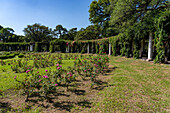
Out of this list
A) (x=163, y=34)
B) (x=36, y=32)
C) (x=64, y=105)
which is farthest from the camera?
(x=36, y=32)

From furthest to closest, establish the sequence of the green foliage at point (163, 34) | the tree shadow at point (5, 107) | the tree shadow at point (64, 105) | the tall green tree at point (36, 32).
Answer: the tall green tree at point (36, 32), the green foliage at point (163, 34), the tree shadow at point (64, 105), the tree shadow at point (5, 107)

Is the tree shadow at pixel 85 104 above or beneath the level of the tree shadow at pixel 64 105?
above

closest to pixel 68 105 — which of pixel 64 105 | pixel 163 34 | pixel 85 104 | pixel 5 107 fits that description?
pixel 64 105

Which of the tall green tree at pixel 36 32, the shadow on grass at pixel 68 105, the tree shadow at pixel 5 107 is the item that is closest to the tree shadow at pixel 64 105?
the shadow on grass at pixel 68 105

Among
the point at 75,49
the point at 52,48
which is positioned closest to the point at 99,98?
the point at 75,49

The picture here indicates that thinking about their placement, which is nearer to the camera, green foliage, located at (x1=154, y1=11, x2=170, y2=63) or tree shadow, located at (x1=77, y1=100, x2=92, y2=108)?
tree shadow, located at (x1=77, y1=100, x2=92, y2=108)

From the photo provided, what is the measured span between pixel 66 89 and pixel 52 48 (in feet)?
73.0

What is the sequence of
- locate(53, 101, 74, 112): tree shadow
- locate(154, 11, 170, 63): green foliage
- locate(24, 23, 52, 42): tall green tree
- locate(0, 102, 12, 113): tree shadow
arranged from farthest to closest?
locate(24, 23, 52, 42): tall green tree → locate(154, 11, 170, 63): green foliage → locate(53, 101, 74, 112): tree shadow → locate(0, 102, 12, 113): tree shadow

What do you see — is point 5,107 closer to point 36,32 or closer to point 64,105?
point 64,105

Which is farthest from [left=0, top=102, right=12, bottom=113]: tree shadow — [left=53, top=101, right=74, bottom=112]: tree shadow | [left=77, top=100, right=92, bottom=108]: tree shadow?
[left=77, top=100, right=92, bottom=108]: tree shadow

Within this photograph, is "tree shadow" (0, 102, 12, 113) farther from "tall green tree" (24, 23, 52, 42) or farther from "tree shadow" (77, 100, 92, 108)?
"tall green tree" (24, 23, 52, 42)

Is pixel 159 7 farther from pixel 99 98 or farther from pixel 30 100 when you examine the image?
pixel 30 100

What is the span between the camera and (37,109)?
2.29 m

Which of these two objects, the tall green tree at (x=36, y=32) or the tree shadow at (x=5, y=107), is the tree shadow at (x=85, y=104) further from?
the tall green tree at (x=36, y=32)
